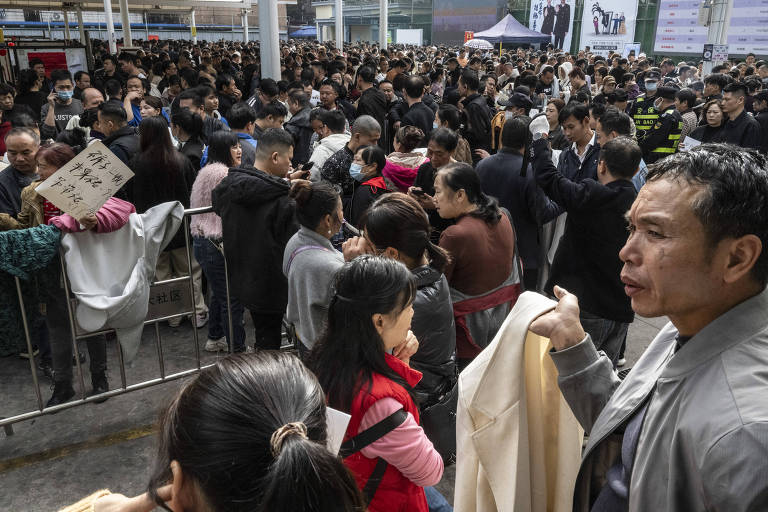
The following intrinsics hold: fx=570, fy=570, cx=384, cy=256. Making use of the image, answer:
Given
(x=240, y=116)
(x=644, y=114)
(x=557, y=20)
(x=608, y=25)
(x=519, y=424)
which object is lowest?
(x=519, y=424)

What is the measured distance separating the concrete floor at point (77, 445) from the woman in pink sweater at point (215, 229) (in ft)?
1.40

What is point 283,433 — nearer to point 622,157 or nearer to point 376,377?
point 376,377

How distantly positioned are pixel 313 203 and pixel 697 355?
2.10 metres

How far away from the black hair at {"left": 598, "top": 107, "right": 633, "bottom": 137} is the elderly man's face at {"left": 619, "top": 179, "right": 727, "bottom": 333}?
139 inches

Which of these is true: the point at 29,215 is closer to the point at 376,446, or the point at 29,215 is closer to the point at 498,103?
the point at 376,446

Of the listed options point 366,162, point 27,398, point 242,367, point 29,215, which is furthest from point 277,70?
point 242,367

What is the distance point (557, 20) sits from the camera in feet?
103

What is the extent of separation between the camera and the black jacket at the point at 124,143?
4.93m

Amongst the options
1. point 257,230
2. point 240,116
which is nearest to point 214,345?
point 257,230

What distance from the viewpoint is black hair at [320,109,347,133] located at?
5.55 metres

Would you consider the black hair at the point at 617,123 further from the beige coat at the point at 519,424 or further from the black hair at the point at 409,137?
the beige coat at the point at 519,424

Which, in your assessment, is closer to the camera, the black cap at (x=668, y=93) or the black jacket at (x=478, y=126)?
the black jacket at (x=478, y=126)

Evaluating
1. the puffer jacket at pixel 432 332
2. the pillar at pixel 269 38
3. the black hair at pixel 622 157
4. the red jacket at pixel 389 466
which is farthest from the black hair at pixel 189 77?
the red jacket at pixel 389 466

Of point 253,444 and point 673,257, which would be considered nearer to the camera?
point 253,444
